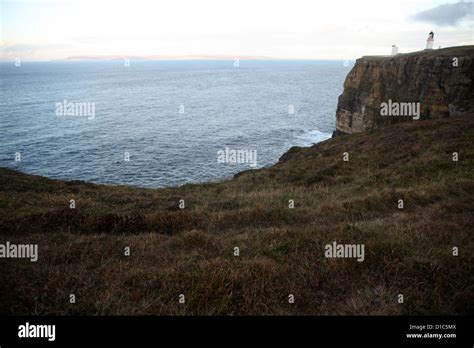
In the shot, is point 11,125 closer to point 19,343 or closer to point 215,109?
point 215,109

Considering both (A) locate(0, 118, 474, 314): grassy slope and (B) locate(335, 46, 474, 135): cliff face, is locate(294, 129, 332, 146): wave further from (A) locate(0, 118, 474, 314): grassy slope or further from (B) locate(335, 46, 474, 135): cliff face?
(A) locate(0, 118, 474, 314): grassy slope

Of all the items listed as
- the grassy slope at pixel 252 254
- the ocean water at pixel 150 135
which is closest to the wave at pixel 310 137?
the ocean water at pixel 150 135

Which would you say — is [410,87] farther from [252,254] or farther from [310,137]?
[252,254]

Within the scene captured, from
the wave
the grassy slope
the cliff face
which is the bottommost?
the grassy slope

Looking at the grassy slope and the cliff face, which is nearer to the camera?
the grassy slope

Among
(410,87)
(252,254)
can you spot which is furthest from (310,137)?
(252,254)

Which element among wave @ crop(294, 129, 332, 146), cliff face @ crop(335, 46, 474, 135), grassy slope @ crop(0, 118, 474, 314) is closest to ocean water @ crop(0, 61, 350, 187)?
wave @ crop(294, 129, 332, 146)

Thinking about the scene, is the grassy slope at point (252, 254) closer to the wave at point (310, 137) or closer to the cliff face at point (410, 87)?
the cliff face at point (410, 87)
